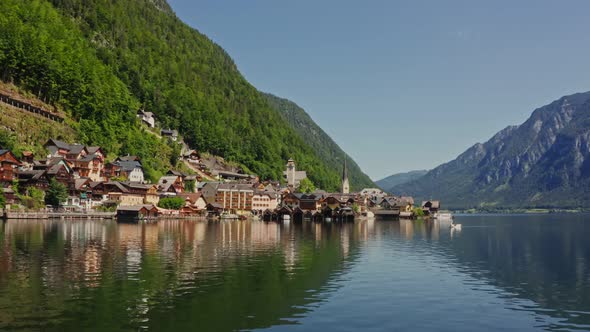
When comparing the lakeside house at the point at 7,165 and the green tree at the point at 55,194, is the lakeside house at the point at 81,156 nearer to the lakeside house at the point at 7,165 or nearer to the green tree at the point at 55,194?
the green tree at the point at 55,194

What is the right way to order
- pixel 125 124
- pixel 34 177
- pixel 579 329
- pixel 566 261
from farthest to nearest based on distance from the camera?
pixel 125 124
pixel 34 177
pixel 566 261
pixel 579 329

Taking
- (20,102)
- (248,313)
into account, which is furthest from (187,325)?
(20,102)

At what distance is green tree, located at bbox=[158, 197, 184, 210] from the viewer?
5581 inches

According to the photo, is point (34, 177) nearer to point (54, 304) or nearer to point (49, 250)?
point (49, 250)

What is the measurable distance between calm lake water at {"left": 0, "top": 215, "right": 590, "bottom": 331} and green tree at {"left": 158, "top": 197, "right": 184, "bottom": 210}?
262 feet

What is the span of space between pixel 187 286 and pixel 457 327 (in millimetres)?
17730

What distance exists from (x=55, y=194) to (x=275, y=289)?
3710 inches

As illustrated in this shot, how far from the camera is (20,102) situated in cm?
12781

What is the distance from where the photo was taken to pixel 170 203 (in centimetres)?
14200

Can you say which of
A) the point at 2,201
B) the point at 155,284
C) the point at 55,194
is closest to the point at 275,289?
the point at 155,284

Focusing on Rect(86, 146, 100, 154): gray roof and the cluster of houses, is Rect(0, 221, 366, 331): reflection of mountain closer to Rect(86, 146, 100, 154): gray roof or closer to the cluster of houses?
the cluster of houses

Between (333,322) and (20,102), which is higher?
(20,102)

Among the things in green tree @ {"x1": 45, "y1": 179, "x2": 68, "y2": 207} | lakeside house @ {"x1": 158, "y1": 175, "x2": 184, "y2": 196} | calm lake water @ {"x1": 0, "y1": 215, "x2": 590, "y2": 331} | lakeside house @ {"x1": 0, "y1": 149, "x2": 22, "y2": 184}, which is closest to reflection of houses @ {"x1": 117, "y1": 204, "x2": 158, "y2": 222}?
green tree @ {"x1": 45, "y1": 179, "x2": 68, "y2": 207}

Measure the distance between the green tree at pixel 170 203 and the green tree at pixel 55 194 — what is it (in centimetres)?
3053
